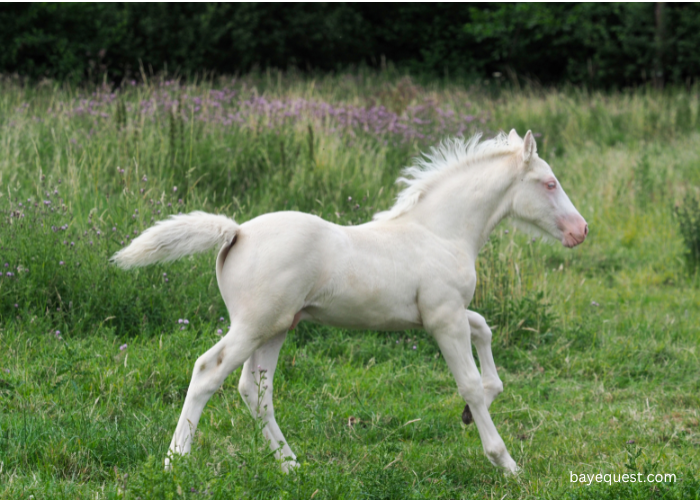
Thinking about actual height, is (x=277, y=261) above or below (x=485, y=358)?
above

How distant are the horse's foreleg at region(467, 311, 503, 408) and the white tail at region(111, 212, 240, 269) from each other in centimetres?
143

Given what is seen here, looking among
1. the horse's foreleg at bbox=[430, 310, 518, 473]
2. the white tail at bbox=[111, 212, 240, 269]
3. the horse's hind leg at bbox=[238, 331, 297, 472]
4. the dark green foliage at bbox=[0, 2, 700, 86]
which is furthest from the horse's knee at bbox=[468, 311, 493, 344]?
the dark green foliage at bbox=[0, 2, 700, 86]

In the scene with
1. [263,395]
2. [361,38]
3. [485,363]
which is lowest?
[361,38]

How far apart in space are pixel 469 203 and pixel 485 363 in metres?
0.88

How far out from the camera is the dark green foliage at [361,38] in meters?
15.7

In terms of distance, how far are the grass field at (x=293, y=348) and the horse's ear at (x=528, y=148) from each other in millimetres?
1535

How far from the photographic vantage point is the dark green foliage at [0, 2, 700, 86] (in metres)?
15.7

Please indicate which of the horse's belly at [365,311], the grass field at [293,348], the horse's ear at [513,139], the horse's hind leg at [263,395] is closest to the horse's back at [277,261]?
the horse's belly at [365,311]

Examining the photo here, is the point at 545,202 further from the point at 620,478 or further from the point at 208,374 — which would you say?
the point at 208,374

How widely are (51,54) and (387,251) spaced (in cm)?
1510

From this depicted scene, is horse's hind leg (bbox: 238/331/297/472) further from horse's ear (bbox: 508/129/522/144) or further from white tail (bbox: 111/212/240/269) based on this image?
horse's ear (bbox: 508/129/522/144)

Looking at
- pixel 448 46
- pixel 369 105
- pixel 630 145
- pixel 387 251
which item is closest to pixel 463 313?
pixel 387 251


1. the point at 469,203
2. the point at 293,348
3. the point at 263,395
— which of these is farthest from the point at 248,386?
the point at 469,203

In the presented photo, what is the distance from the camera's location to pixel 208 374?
2.93 meters
